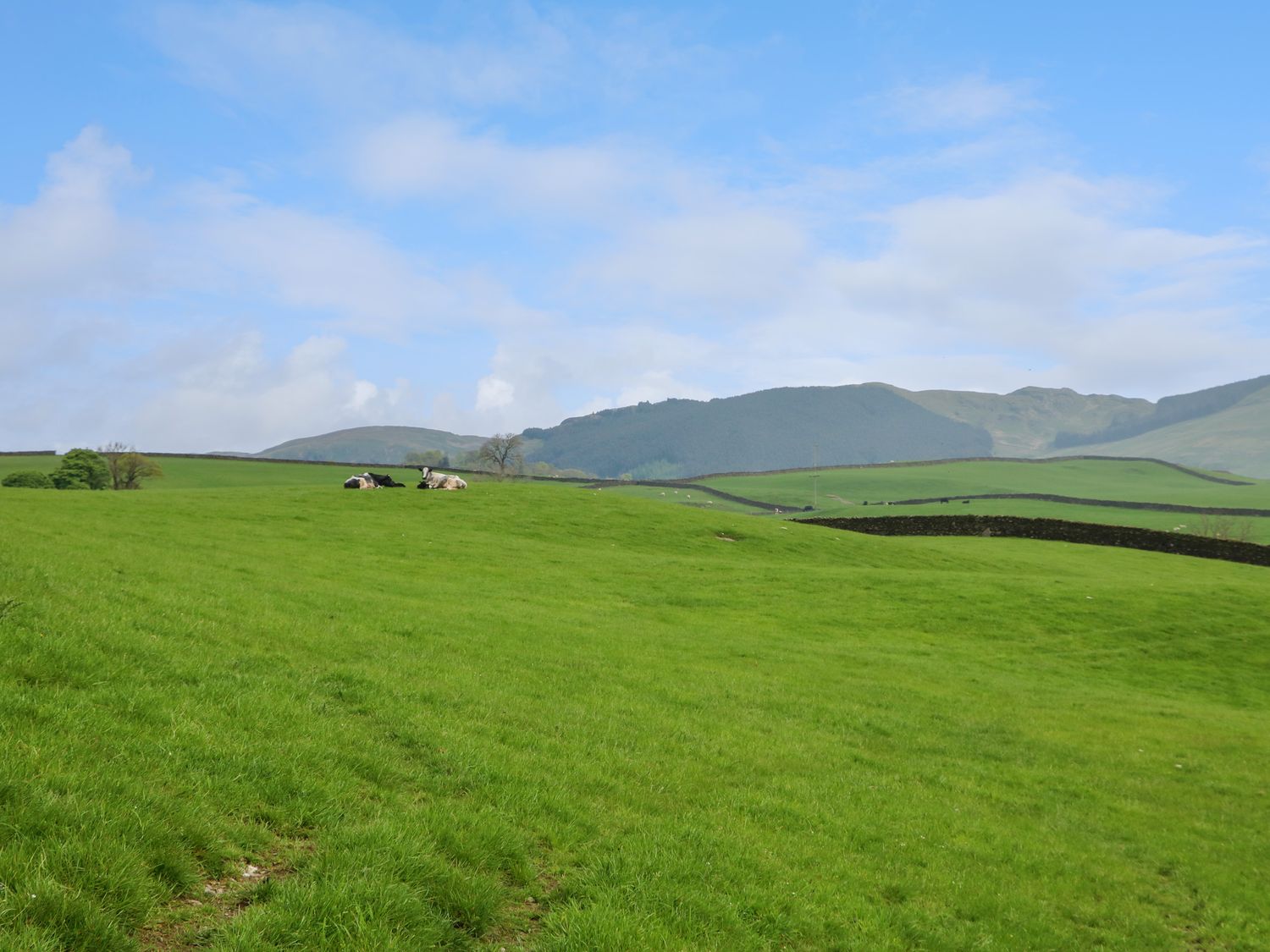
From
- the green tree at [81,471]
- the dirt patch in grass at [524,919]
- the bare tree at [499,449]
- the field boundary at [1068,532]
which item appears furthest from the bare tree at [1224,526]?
the green tree at [81,471]

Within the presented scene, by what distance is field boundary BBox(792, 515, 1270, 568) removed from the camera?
61.5 metres

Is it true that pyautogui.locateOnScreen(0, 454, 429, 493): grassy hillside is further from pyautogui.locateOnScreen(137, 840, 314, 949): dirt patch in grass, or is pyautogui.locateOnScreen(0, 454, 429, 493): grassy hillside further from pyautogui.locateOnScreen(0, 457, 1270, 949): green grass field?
pyautogui.locateOnScreen(137, 840, 314, 949): dirt patch in grass

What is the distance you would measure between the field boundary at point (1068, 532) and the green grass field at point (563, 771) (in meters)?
35.5

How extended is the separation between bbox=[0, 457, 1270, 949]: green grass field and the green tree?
213 ft

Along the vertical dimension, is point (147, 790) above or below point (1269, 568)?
above

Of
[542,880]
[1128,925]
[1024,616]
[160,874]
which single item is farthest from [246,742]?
[1024,616]

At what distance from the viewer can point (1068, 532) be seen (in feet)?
216

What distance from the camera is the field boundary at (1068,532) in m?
61.5

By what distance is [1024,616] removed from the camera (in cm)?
3441

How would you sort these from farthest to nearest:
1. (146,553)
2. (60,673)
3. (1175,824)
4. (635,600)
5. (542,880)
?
(635,600), (146,553), (1175,824), (60,673), (542,880)

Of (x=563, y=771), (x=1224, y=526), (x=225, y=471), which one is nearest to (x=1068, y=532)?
(x=563, y=771)

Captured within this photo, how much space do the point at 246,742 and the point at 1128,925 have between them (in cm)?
1205

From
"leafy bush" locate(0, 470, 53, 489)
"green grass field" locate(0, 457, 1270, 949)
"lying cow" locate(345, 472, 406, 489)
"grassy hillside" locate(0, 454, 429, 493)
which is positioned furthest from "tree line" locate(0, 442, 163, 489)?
"green grass field" locate(0, 457, 1270, 949)

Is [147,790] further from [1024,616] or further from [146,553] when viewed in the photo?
[1024,616]
